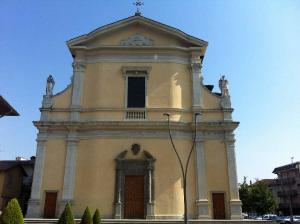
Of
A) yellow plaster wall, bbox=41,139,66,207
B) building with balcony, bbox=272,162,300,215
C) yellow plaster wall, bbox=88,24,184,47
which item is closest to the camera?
yellow plaster wall, bbox=41,139,66,207

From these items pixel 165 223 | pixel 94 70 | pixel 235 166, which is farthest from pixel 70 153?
pixel 235 166

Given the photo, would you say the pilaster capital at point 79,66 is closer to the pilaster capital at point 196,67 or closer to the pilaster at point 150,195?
the pilaster capital at point 196,67

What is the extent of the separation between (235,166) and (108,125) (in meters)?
8.67

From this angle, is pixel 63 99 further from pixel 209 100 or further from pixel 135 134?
pixel 209 100

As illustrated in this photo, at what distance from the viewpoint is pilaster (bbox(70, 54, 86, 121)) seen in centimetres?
2189

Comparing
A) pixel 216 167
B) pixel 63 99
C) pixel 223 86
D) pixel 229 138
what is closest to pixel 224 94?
pixel 223 86

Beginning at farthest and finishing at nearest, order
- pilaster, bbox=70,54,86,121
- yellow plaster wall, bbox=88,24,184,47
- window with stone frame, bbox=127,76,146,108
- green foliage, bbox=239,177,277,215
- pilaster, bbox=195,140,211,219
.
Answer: green foliage, bbox=239,177,277,215 → yellow plaster wall, bbox=88,24,184,47 → window with stone frame, bbox=127,76,146,108 → pilaster, bbox=70,54,86,121 → pilaster, bbox=195,140,211,219

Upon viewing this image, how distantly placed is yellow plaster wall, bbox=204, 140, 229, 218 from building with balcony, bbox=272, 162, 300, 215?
1528 inches

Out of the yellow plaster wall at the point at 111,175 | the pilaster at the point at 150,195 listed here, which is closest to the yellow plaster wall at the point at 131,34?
the yellow plaster wall at the point at 111,175

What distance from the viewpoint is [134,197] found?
20281 mm

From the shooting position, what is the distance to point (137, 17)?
2388 cm

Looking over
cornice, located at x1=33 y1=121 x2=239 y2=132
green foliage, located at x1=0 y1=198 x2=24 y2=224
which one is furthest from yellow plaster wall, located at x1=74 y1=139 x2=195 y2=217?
green foliage, located at x1=0 y1=198 x2=24 y2=224

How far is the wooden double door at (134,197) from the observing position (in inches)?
784

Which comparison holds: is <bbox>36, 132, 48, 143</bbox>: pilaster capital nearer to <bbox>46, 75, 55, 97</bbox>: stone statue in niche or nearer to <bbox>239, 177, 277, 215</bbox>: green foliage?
<bbox>46, 75, 55, 97</bbox>: stone statue in niche
